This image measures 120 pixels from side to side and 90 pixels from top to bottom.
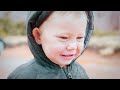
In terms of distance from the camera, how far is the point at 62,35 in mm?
3156

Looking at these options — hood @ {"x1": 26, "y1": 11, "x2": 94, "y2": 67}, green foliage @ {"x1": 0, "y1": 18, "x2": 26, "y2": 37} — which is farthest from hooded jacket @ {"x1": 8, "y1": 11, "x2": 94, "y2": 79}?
green foliage @ {"x1": 0, "y1": 18, "x2": 26, "y2": 37}

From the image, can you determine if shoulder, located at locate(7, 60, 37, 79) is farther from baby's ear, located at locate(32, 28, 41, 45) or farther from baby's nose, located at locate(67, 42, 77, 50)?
baby's nose, located at locate(67, 42, 77, 50)

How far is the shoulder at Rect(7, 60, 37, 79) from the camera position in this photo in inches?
126

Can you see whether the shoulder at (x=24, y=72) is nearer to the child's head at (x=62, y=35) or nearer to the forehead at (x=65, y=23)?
the child's head at (x=62, y=35)

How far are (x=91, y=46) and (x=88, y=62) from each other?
15cm

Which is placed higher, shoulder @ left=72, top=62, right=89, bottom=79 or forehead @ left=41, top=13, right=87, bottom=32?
forehead @ left=41, top=13, right=87, bottom=32

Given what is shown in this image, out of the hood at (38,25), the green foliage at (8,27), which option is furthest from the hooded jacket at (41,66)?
the green foliage at (8,27)

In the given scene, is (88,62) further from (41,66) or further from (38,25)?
(38,25)

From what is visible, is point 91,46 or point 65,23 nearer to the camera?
point 65,23

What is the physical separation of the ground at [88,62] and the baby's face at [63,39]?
0.13m

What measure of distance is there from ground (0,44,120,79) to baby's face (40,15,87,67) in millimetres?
129

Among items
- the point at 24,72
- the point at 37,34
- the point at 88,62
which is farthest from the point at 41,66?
the point at 88,62
